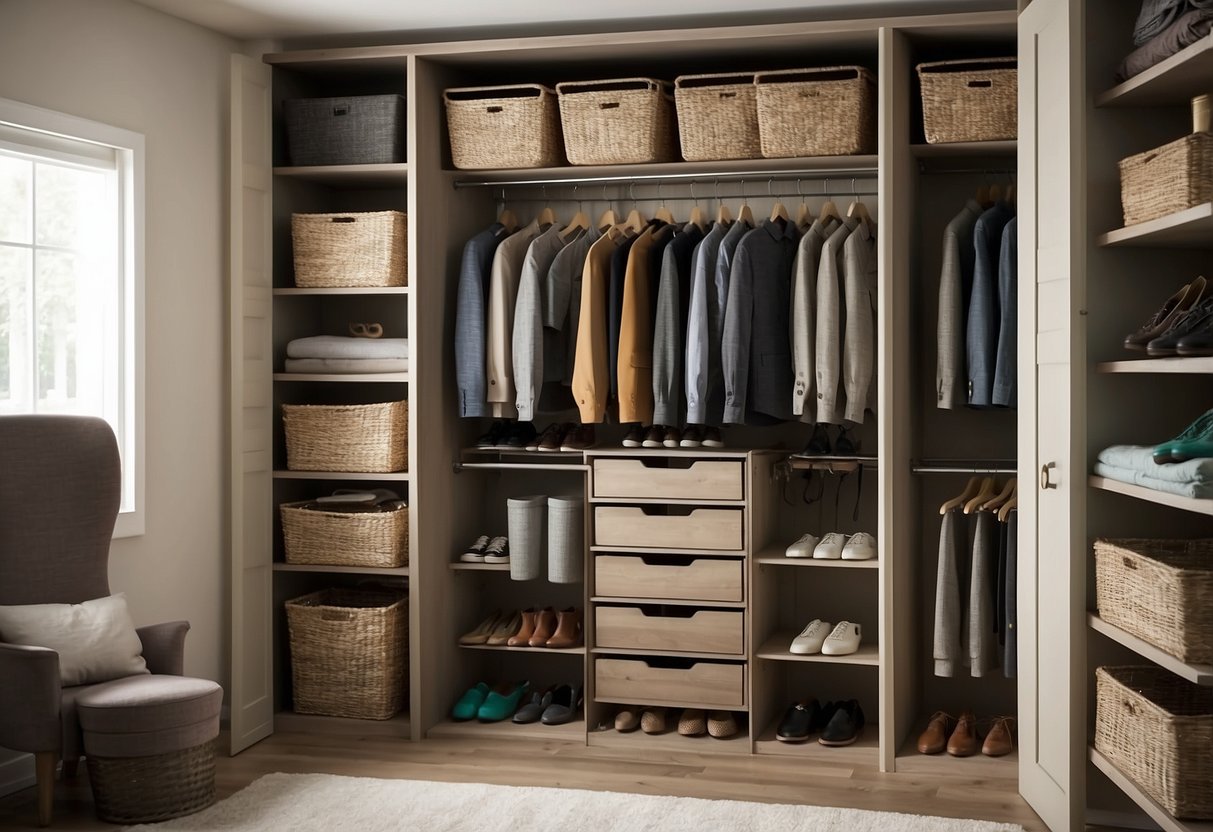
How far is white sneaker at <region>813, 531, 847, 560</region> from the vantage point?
165 inches

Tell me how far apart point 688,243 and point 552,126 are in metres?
0.66

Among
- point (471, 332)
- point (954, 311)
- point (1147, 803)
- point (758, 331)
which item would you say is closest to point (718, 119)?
point (758, 331)

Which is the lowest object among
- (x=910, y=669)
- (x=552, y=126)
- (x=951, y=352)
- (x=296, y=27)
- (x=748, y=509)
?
(x=910, y=669)

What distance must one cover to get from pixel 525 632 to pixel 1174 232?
265cm

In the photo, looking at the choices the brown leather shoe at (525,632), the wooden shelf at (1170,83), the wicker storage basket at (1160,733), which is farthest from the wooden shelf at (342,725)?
the wooden shelf at (1170,83)

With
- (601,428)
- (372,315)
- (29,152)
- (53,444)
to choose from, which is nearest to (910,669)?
(601,428)

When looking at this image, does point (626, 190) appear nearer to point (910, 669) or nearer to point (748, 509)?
point (748, 509)

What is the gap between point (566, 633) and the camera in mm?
4508

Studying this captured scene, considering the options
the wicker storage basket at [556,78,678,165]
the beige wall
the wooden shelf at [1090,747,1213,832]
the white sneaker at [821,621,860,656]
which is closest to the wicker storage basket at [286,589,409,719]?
the beige wall

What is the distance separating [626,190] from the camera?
4.81 m

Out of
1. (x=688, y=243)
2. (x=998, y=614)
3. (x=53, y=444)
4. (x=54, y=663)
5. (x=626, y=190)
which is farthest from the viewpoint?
(x=626, y=190)

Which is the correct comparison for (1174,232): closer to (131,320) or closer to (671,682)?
(671,682)

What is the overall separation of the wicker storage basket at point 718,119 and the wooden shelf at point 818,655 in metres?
1.72

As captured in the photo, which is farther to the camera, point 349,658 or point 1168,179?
point 349,658
